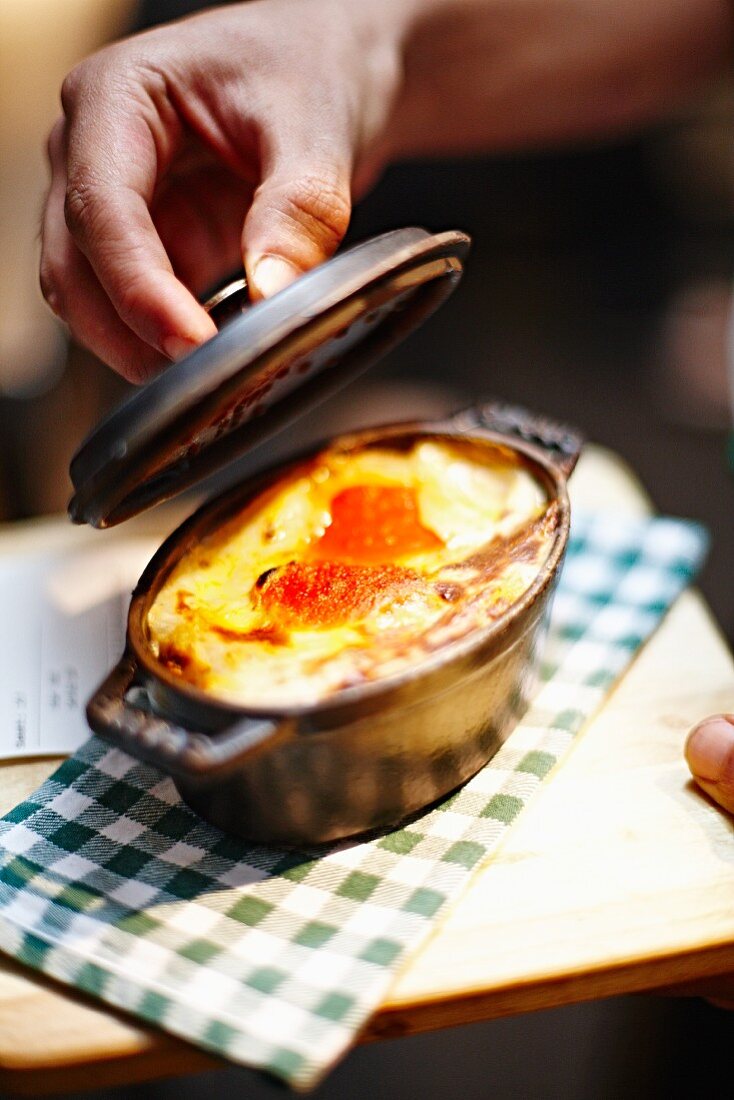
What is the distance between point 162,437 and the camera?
844 millimetres

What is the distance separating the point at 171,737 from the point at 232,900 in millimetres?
192

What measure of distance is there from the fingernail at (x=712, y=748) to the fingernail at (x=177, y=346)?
0.65 m

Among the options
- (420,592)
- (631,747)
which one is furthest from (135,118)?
(631,747)

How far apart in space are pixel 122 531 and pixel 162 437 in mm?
660

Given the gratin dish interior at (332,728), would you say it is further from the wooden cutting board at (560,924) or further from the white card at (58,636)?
the white card at (58,636)

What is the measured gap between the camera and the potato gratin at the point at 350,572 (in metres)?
0.86

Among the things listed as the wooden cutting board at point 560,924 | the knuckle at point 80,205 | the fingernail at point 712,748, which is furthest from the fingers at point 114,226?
the fingernail at point 712,748

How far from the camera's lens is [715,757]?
0.94 m

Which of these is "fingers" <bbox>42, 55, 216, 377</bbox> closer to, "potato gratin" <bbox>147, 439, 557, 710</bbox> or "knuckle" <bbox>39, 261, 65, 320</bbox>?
"knuckle" <bbox>39, 261, 65, 320</bbox>

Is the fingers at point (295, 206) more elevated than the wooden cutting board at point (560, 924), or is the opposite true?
the fingers at point (295, 206)

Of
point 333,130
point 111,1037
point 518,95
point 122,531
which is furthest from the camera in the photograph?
point 518,95

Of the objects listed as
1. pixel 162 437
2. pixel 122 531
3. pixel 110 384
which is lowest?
pixel 110 384

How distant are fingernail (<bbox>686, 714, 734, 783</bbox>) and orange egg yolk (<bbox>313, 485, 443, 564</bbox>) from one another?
13.5 inches

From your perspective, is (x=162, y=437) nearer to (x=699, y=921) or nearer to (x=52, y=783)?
(x=52, y=783)
